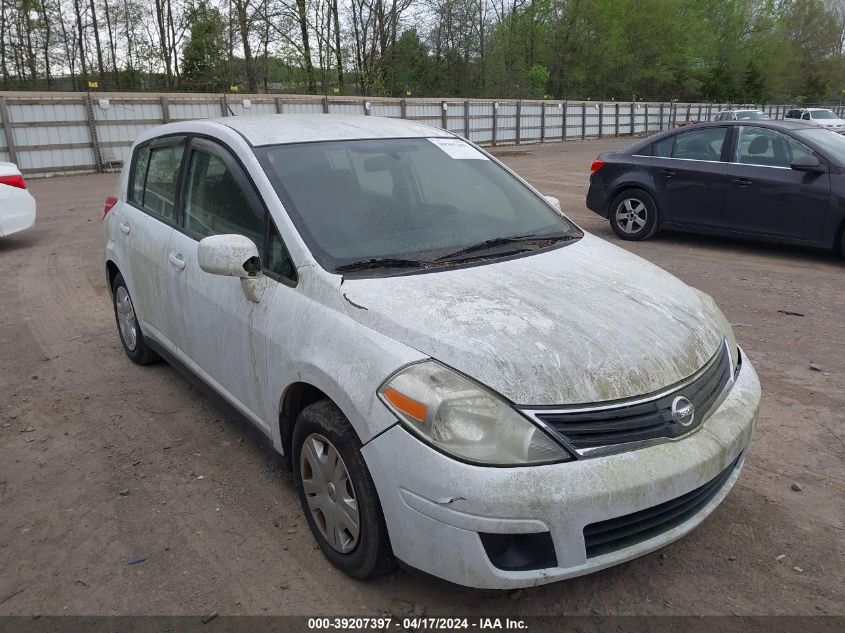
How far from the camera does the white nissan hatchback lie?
7.27 ft

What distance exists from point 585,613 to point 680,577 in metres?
0.44

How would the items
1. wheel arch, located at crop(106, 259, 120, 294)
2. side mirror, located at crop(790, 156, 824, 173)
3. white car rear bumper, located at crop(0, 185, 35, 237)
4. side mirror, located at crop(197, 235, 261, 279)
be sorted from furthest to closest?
white car rear bumper, located at crop(0, 185, 35, 237) → side mirror, located at crop(790, 156, 824, 173) → wheel arch, located at crop(106, 259, 120, 294) → side mirror, located at crop(197, 235, 261, 279)

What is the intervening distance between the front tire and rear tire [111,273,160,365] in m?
2.41

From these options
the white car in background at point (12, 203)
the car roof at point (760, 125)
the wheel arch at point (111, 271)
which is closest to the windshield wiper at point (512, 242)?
the wheel arch at point (111, 271)

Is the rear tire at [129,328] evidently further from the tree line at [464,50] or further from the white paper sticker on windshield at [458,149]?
the tree line at [464,50]

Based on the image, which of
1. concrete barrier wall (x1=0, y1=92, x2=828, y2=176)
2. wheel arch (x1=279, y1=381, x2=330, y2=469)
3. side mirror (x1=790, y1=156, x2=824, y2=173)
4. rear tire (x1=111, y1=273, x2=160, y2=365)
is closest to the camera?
wheel arch (x1=279, y1=381, x2=330, y2=469)

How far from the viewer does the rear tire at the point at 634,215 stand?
9000 mm

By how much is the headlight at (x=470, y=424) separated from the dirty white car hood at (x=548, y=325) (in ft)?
0.22

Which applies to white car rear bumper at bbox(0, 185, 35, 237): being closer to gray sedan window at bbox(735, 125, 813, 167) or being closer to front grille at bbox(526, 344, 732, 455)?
gray sedan window at bbox(735, 125, 813, 167)

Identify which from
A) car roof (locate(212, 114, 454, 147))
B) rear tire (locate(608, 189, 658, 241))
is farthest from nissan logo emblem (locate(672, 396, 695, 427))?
rear tire (locate(608, 189, 658, 241))

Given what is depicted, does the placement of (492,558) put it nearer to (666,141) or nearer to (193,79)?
(666,141)

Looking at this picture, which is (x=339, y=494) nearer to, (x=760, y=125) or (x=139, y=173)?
(x=139, y=173)

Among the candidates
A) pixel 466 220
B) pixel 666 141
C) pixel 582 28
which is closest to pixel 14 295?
pixel 466 220

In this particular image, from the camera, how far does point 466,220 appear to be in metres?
3.41
